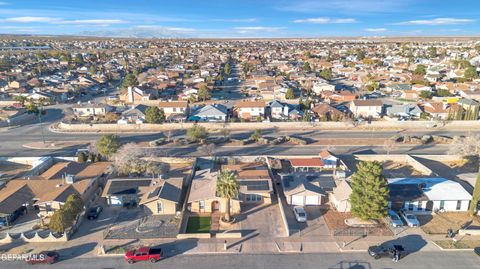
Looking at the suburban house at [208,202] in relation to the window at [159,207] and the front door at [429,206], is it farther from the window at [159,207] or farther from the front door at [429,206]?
the front door at [429,206]

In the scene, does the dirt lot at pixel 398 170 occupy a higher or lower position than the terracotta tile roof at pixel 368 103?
lower

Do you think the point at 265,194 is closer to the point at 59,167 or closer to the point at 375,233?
the point at 375,233

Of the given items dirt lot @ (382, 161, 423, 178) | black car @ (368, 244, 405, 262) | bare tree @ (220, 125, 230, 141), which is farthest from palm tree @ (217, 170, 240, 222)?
bare tree @ (220, 125, 230, 141)

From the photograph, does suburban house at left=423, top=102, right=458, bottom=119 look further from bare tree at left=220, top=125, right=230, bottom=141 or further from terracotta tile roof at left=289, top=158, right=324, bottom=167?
bare tree at left=220, top=125, right=230, bottom=141

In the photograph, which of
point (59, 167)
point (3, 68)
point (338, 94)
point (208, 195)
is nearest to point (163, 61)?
point (3, 68)

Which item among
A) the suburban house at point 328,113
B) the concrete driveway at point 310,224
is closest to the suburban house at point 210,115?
the suburban house at point 328,113

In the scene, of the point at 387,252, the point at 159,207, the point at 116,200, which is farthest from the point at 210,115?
the point at 387,252
